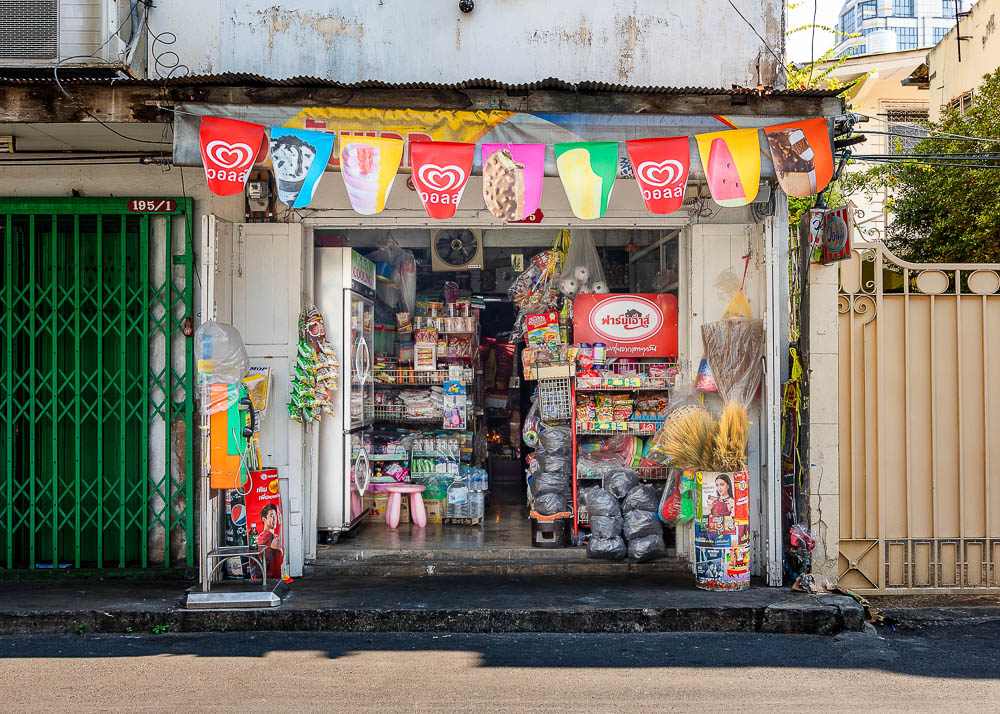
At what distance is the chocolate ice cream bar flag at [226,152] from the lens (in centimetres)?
584

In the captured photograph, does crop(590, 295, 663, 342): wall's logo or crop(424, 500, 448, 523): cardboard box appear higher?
crop(590, 295, 663, 342): wall's logo

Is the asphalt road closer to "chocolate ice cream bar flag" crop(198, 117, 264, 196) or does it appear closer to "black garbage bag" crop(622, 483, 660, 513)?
"black garbage bag" crop(622, 483, 660, 513)

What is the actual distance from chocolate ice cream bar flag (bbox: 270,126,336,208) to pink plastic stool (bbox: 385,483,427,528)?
3433mm

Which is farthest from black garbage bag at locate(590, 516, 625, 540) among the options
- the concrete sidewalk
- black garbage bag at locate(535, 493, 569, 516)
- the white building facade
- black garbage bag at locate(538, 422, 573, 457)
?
the white building facade

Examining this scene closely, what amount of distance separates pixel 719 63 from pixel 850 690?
4888 millimetres

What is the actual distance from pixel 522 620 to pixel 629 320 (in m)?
2.95

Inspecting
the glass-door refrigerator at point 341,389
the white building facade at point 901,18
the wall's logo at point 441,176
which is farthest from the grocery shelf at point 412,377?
the white building facade at point 901,18

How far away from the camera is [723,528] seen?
6352mm

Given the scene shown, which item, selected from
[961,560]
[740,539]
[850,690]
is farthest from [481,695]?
Result: [961,560]

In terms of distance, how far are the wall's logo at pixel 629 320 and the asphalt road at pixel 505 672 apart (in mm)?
2776

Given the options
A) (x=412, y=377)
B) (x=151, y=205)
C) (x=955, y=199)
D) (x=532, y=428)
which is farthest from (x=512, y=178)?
(x=955, y=199)

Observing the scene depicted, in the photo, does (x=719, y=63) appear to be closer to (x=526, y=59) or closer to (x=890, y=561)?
(x=526, y=59)

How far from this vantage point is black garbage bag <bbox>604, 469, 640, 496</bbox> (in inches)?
294

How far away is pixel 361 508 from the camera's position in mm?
8133
